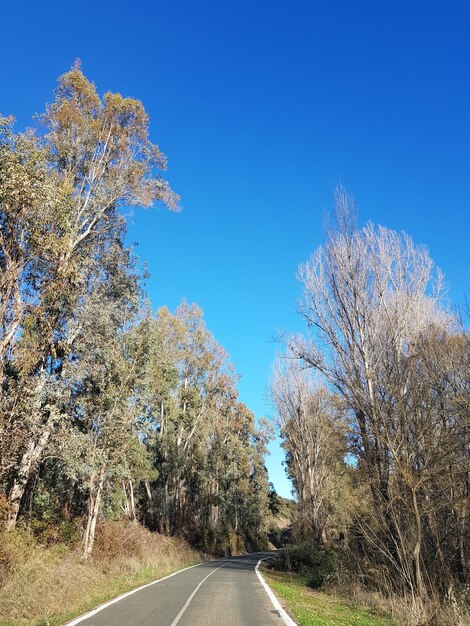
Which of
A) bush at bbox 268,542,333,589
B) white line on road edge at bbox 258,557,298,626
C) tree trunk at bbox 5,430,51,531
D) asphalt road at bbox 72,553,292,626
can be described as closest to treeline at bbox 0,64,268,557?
tree trunk at bbox 5,430,51,531

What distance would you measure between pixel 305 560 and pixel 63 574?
47.3 ft

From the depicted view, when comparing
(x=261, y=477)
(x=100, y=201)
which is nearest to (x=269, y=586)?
(x=100, y=201)

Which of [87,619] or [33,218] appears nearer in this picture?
[87,619]

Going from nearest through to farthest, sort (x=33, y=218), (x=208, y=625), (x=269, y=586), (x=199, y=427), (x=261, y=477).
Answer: (x=208, y=625), (x=33, y=218), (x=269, y=586), (x=199, y=427), (x=261, y=477)

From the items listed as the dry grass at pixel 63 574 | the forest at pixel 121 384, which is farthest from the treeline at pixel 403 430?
the dry grass at pixel 63 574

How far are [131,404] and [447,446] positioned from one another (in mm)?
11977

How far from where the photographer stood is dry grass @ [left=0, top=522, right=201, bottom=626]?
8.70m

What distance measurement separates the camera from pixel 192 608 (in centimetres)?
993

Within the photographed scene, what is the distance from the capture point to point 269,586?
47.9 ft

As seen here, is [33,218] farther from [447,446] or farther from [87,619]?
[447,446]

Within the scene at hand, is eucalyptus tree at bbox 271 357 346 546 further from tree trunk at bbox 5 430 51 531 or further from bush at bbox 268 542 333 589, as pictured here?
tree trunk at bbox 5 430 51 531

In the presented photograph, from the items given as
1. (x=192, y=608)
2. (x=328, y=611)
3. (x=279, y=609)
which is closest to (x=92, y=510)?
(x=192, y=608)

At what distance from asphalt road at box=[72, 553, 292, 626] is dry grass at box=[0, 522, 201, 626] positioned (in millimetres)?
842

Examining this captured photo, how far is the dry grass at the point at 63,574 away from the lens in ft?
28.5
